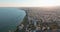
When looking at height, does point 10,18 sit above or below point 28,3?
below

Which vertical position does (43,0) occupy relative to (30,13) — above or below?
above

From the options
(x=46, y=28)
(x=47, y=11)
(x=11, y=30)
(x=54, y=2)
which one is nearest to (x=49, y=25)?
(x=46, y=28)

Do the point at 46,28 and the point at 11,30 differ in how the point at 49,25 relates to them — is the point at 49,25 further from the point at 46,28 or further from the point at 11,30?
the point at 11,30

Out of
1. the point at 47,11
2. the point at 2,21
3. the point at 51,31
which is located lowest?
the point at 51,31

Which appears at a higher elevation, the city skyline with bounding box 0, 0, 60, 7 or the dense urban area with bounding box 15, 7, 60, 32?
the city skyline with bounding box 0, 0, 60, 7
